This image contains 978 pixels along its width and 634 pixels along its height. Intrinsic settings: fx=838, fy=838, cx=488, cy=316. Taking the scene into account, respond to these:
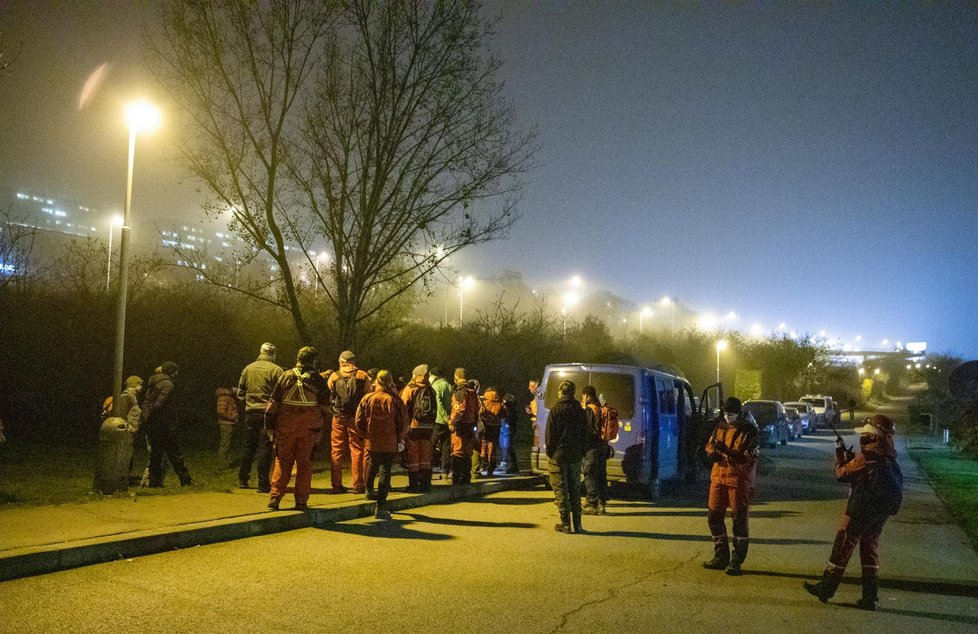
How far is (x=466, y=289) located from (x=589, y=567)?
3603cm

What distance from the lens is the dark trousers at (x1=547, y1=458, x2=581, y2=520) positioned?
10164 millimetres

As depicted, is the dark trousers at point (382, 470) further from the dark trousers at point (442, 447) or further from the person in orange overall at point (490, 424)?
the person in orange overall at point (490, 424)

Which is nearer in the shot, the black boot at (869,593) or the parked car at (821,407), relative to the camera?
the black boot at (869,593)

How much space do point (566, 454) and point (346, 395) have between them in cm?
338

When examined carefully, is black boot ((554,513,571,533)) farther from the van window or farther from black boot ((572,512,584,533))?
the van window

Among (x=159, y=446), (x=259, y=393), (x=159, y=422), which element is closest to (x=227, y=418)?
(x=159, y=446)

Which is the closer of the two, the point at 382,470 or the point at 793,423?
the point at 382,470

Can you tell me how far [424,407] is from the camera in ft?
40.6

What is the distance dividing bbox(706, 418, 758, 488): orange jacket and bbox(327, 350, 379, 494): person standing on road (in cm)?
525

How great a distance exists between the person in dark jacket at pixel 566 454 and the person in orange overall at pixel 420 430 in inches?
103

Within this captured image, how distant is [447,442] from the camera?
50.6 feet

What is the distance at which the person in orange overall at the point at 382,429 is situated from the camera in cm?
1086

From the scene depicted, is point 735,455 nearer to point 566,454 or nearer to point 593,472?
point 566,454

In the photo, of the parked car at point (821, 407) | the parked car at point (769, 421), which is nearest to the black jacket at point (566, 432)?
the parked car at point (769, 421)
